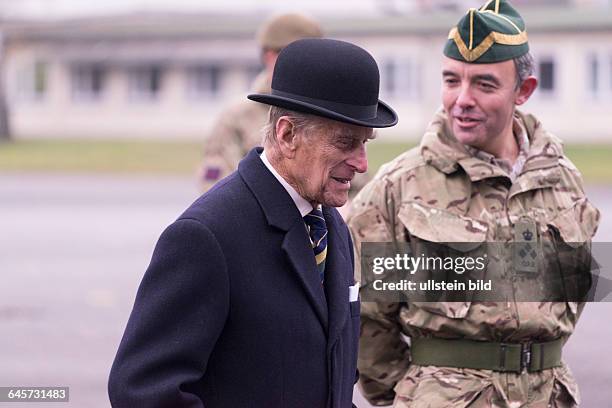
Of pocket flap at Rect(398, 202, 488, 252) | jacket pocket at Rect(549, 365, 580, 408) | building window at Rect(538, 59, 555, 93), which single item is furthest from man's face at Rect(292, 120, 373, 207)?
building window at Rect(538, 59, 555, 93)

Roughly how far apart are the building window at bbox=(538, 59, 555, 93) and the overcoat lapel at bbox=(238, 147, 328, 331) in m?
36.9

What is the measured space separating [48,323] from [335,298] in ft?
23.5

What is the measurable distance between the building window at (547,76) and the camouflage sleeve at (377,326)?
3565 centimetres

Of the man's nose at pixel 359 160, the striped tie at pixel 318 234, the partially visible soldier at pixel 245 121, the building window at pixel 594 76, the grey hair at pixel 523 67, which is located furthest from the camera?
the building window at pixel 594 76

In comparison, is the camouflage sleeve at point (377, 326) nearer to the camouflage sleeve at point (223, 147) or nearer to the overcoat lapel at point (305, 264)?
the overcoat lapel at point (305, 264)

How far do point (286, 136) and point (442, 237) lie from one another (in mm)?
1125

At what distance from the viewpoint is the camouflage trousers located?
386cm

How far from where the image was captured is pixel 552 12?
41.4m

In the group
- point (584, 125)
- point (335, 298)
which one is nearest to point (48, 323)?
point (335, 298)

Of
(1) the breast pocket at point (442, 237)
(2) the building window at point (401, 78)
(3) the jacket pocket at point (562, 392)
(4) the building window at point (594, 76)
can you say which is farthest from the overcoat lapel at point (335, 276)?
(2) the building window at point (401, 78)

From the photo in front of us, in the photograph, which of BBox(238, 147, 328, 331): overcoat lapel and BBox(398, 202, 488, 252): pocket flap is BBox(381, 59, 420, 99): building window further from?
BBox(238, 147, 328, 331): overcoat lapel

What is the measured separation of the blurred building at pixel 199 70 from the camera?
125ft

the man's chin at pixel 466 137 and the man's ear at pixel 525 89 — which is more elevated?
the man's ear at pixel 525 89

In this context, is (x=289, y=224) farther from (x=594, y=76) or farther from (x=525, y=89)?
(x=594, y=76)
